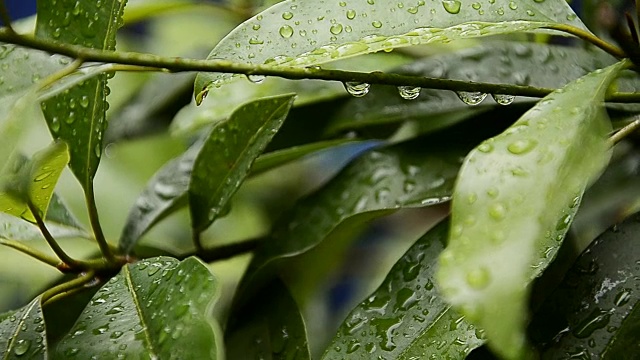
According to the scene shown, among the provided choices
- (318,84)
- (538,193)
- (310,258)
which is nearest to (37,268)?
(310,258)

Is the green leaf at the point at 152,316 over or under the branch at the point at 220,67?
under

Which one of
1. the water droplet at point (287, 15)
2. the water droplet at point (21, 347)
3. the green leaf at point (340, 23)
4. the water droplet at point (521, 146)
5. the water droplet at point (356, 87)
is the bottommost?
the water droplet at point (21, 347)

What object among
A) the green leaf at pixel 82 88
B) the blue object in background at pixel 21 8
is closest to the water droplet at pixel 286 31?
the green leaf at pixel 82 88

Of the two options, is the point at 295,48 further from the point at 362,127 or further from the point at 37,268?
the point at 37,268

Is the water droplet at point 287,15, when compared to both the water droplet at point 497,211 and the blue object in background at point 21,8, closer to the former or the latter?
the water droplet at point 497,211

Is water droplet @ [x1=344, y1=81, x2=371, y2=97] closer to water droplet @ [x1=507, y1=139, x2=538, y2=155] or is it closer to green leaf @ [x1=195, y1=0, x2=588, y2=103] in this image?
green leaf @ [x1=195, y1=0, x2=588, y2=103]

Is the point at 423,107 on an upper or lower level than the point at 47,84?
lower

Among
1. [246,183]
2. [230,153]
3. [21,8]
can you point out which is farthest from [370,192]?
[21,8]
